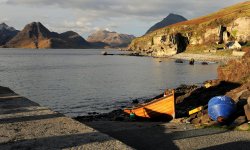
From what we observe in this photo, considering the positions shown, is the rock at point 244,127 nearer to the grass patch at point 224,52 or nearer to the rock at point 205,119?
the rock at point 205,119

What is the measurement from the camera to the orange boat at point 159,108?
27141mm

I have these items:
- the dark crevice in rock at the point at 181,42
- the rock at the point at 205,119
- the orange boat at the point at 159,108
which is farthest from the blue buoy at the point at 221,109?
the dark crevice in rock at the point at 181,42

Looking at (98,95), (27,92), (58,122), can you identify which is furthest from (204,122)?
(27,92)

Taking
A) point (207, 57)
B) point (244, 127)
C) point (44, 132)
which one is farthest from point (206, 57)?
point (44, 132)

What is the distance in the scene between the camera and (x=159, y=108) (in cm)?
2791

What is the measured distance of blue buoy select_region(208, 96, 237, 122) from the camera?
22922 mm

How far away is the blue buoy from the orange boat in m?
4.00

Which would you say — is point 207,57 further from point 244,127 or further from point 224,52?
point 244,127

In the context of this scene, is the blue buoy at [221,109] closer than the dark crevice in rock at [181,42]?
Yes

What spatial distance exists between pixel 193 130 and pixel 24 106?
12.0 m

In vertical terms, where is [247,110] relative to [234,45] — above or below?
below

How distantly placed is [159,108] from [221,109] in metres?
6.04

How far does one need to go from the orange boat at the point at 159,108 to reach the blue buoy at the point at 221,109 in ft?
13.1

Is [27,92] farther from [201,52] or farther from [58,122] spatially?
[201,52]
